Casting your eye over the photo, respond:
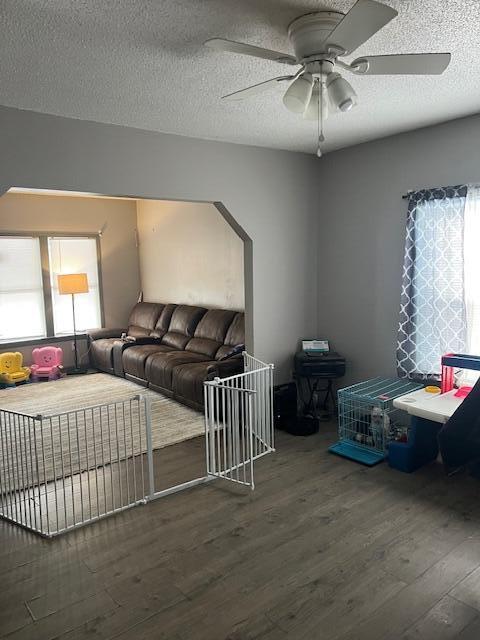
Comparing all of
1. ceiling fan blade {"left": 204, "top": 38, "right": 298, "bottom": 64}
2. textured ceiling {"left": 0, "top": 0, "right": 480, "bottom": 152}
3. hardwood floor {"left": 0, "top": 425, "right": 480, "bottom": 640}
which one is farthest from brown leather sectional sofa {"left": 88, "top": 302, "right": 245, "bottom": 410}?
ceiling fan blade {"left": 204, "top": 38, "right": 298, "bottom": 64}

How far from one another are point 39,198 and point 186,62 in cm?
510

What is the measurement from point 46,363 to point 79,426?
232 centimetres

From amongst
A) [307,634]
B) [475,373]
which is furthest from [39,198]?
[307,634]

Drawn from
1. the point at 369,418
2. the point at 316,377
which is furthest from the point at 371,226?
the point at 369,418

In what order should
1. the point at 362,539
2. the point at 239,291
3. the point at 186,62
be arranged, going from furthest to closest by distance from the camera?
the point at 239,291 → the point at 362,539 → the point at 186,62

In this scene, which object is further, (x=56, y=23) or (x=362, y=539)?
(x=362, y=539)

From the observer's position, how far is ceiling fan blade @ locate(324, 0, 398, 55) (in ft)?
4.91

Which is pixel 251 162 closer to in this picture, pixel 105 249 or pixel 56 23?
pixel 56 23

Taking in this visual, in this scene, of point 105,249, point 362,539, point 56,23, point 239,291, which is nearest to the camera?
point 56,23

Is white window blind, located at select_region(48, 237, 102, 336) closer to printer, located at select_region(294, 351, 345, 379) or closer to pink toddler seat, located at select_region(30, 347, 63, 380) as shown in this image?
pink toddler seat, located at select_region(30, 347, 63, 380)

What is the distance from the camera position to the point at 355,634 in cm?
204

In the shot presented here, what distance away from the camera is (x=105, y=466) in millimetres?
3678

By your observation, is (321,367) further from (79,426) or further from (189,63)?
(189,63)

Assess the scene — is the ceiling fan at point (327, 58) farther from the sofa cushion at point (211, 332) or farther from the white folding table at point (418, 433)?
the sofa cushion at point (211, 332)
